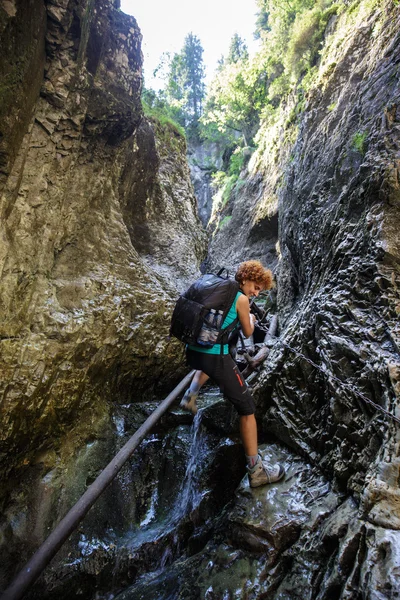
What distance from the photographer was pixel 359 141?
4.65m

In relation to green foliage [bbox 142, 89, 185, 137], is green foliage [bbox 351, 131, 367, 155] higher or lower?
lower

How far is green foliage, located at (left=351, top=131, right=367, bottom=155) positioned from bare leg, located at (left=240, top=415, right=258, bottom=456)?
152 inches

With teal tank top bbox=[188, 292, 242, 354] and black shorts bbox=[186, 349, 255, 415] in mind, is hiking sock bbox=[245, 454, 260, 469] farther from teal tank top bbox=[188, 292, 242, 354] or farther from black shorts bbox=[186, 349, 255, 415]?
teal tank top bbox=[188, 292, 242, 354]

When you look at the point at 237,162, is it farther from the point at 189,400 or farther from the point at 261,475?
the point at 261,475

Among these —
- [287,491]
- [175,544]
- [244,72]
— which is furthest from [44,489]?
[244,72]

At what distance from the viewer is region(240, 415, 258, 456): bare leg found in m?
3.75

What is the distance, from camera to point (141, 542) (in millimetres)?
4273

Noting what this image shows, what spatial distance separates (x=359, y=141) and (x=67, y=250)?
4.67m

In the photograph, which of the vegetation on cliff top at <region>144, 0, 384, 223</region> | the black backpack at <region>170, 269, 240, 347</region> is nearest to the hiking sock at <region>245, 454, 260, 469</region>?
the black backpack at <region>170, 269, 240, 347</region>

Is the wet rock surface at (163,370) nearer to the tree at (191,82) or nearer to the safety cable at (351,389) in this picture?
the safety cable at (351,389)

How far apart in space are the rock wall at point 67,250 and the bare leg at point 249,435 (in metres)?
2.57

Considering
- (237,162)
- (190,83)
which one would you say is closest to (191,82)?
(190,83)

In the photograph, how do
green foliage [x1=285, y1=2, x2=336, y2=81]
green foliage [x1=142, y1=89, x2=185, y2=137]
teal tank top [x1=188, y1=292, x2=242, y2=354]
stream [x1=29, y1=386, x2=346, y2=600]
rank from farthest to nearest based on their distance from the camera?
green foliage [x1=285, y1=2, x2=336, y2=81] < green foliage [x1=142, y1=89, x2=185, y2=137] < teal tank top [x1=188, y1=292, x2=242, y2=354] < stream [x1=29, y1=386, x2=346, y2=600]

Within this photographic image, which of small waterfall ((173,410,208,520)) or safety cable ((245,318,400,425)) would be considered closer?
safety cable ((245,318,400,425))
